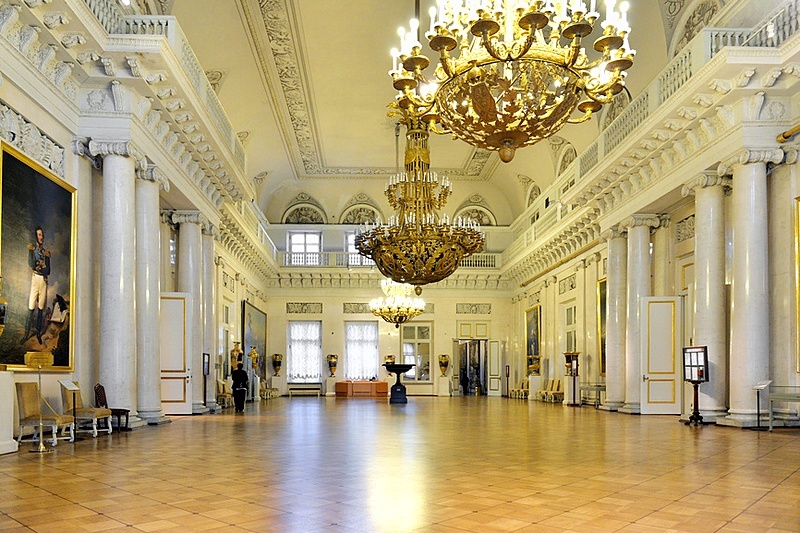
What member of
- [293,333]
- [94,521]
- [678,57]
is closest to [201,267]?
[678,57]

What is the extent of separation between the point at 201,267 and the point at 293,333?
45.8 ft

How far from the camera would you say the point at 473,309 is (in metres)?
28.7

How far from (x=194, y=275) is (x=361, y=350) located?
14802 mm

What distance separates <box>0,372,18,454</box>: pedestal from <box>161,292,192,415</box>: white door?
18.6 ft

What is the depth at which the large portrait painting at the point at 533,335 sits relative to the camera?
77.8 ft

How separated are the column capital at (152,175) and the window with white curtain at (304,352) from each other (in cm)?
1722

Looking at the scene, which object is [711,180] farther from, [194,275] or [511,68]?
[194,275]

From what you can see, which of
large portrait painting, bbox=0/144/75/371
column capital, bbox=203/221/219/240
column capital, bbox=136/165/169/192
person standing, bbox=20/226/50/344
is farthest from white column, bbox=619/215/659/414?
person standing, bbox=20/226/50/344

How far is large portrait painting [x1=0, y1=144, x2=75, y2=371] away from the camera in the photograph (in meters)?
7.70

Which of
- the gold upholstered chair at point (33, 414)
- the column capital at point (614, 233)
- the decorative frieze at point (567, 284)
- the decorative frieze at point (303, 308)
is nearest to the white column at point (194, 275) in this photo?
the gold upholstered chair at point (33, 414)

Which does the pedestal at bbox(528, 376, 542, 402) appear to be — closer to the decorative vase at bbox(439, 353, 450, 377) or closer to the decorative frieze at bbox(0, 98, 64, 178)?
the decorative vase at bbox(439, 353, 450, 377)

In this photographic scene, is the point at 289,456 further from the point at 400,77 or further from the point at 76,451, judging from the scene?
the point at 400,77

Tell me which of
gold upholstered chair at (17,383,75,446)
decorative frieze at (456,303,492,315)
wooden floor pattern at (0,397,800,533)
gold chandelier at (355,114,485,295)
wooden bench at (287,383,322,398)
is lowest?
wooden bench at (287,383,322,398)

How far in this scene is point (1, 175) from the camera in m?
7.45
